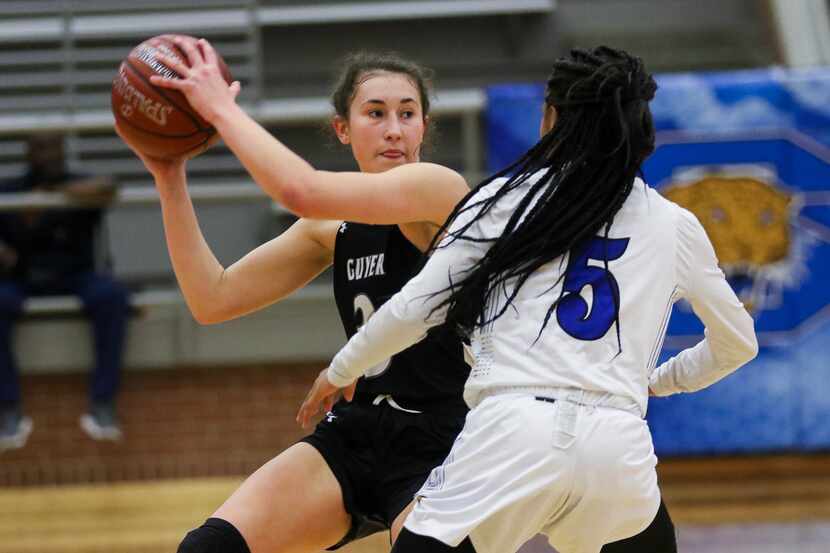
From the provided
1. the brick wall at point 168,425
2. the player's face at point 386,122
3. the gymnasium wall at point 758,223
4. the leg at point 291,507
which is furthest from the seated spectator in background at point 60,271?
the leg at point 291,507

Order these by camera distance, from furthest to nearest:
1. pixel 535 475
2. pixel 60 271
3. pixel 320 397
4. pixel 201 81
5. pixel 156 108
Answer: pixel 60 271, pixel 320 397, pixel 156 108, pixel 201 81, pixel 535 475

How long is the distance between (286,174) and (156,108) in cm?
43

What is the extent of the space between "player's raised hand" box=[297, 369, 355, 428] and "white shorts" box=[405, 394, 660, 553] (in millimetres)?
393

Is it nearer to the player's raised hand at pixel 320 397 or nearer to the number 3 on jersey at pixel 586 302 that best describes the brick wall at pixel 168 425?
the player's raised hand at pixel 320 397

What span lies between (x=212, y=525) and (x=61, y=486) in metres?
4.42

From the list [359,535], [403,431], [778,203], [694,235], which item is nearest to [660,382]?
[694,235]

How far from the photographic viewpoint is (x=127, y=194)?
708 centimetres

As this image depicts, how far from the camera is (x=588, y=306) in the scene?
2127 mm

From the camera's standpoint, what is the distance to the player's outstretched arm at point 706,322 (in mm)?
2238

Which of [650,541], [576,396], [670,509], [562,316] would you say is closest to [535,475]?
[576,396]

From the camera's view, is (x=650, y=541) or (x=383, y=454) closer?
(x=650, y=541)

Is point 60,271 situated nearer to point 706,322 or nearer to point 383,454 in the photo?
point 383,454

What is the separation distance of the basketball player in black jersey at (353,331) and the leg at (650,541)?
1.69 feet

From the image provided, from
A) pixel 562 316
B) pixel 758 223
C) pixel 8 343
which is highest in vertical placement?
pixel 562 316
